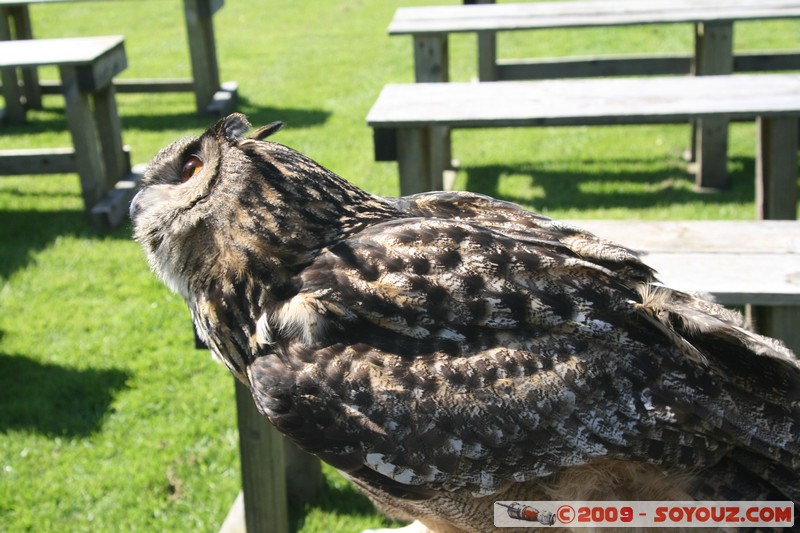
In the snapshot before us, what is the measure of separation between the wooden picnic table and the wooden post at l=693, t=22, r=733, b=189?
487cm

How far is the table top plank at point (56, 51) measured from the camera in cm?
623

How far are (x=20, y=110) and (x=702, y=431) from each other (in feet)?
29.5

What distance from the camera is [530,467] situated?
2.00 m

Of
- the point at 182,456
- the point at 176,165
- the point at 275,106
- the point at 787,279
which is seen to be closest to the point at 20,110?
the point at 275,106

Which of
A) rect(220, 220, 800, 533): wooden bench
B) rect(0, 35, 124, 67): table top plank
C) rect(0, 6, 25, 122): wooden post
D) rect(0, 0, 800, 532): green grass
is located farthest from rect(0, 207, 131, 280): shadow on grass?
rect(220, 220, 800, 533): wooden bench

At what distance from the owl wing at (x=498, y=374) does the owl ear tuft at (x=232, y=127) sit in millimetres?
524

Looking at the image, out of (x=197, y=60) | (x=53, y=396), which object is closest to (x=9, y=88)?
(x=197, y=60)

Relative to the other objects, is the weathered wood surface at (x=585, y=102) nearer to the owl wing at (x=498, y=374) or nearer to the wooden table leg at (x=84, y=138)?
the owl wing at (x=498, y=374)

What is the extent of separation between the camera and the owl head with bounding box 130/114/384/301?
2166 millimetres

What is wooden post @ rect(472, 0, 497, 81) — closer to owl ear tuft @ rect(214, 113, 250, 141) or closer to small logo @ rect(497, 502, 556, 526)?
owl ear tuft @ rect(214, 113, 250, 141)

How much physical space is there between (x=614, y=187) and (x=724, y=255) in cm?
411

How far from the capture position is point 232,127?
7.85 feet

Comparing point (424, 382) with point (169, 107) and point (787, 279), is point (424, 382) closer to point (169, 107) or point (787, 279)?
point (787, 279)

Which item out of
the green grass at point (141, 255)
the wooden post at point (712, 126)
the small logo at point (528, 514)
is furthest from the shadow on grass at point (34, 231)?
the small logo at point (528, 514)
